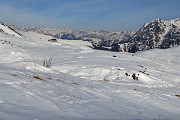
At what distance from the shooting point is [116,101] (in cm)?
951

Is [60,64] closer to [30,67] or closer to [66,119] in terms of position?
[30,67]

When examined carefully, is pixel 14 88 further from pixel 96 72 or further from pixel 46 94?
pixel 96 72

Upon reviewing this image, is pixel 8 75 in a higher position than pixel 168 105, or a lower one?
higher

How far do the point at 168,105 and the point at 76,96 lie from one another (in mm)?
3087

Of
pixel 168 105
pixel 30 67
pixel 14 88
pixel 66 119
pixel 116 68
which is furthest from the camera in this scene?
pixel 116 68

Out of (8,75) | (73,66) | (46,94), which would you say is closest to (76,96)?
(46,94)

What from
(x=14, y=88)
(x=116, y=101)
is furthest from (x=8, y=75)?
(x=116, y=101)

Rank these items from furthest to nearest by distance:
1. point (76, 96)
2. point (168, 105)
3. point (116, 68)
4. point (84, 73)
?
point (116, 68) < point (84, 73) < point (168, 105) < point (76, 96)

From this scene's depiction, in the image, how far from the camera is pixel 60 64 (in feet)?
60.2

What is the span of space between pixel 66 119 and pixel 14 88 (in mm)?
2698

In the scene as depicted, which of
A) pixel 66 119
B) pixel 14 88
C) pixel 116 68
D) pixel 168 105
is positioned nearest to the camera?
pixel 66 119

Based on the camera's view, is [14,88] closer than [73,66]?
Yes

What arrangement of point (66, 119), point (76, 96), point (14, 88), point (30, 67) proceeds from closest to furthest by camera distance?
1. point (66, 119)
2. point (14, 88)
3. point (76, 96)
4. point (30, 67)

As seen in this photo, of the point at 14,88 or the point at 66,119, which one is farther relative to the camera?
the point at 14,88
